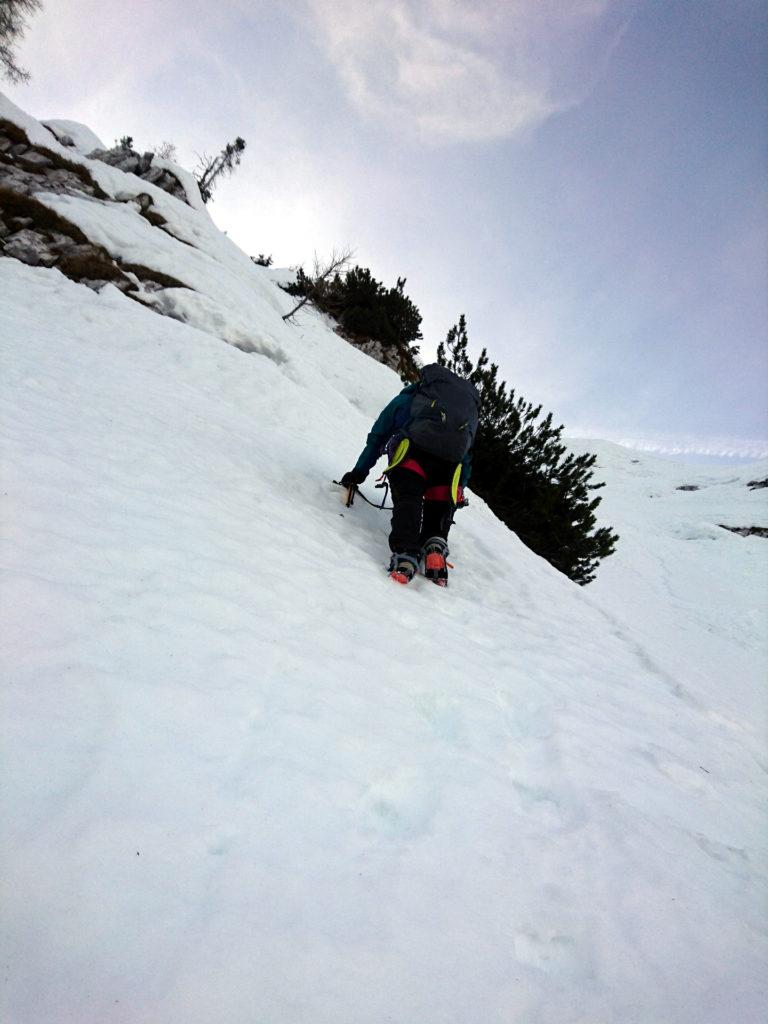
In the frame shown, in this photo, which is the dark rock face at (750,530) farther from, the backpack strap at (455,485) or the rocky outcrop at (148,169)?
the rocky outcrop at (148,169)

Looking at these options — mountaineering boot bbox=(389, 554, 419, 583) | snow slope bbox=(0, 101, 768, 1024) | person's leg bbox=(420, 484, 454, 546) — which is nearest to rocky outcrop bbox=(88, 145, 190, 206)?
snow slope bbox=(0, 101, 768, 1024)

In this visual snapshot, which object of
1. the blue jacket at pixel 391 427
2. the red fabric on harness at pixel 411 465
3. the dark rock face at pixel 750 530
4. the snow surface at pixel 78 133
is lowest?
the red fabric on harness at pixel 411 465

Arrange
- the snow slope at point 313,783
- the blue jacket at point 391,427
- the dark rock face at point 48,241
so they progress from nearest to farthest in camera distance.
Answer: the snow slope at point 313,783
the blue jacket at point 391,427
the dark rock face at point 48,241

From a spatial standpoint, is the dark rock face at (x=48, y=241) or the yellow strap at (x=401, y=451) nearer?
the yellow strap at (x=401, y=451)

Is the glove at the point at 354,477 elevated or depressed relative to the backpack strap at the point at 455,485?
depressed

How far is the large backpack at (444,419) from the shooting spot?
156 inches

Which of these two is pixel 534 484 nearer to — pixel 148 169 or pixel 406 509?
pixel 406 509

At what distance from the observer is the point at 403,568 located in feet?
12.5

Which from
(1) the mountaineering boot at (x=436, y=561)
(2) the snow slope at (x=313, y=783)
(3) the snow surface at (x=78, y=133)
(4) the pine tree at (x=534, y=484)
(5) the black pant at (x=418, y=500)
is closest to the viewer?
(2) the snow slope at (x=313, y=783)

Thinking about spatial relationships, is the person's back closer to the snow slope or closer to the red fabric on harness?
the red fabric on harness

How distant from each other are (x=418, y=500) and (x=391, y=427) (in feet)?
3.07

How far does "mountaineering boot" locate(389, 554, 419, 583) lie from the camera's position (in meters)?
3.80

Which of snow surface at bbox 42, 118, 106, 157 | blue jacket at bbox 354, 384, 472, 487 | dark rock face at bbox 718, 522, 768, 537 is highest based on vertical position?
dark rock face at bbox 718, 522, 768, 537

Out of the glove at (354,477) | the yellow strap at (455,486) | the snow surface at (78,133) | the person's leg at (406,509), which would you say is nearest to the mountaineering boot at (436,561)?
the person's leg at (406,509)
